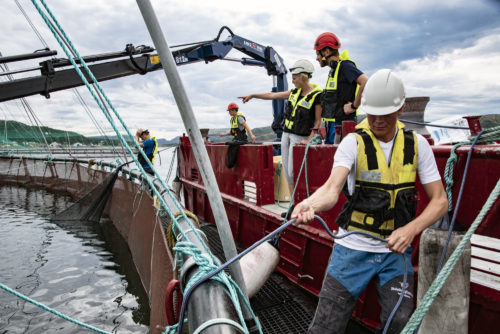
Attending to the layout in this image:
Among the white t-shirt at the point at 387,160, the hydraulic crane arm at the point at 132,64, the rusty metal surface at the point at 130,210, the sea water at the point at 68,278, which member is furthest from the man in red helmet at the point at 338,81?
the hydraulic crane arm at the point at 132,64

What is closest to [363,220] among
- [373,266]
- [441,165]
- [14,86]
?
[373,266]

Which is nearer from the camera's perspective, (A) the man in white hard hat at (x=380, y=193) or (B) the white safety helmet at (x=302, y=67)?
(A) the man in white hard hat at (x=380, y=193)

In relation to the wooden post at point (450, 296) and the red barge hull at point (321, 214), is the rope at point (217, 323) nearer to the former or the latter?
the wooden post at point (450, 296)

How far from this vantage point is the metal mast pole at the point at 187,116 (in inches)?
63.2

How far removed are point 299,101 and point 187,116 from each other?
3.13 meters

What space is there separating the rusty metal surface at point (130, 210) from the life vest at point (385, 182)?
6.61 ft

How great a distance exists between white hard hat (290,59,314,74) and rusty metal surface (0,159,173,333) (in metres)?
2.95

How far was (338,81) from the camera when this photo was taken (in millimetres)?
4164

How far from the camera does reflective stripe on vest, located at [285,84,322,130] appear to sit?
4.51 meters

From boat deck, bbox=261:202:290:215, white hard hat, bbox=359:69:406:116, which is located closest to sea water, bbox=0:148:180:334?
boat deck, bbox=261:202:290:215

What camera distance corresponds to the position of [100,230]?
31.1ft

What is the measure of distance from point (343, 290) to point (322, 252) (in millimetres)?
1944

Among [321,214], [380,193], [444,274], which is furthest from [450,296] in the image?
[321,214]

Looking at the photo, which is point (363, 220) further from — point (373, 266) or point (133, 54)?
point (133, 54)
